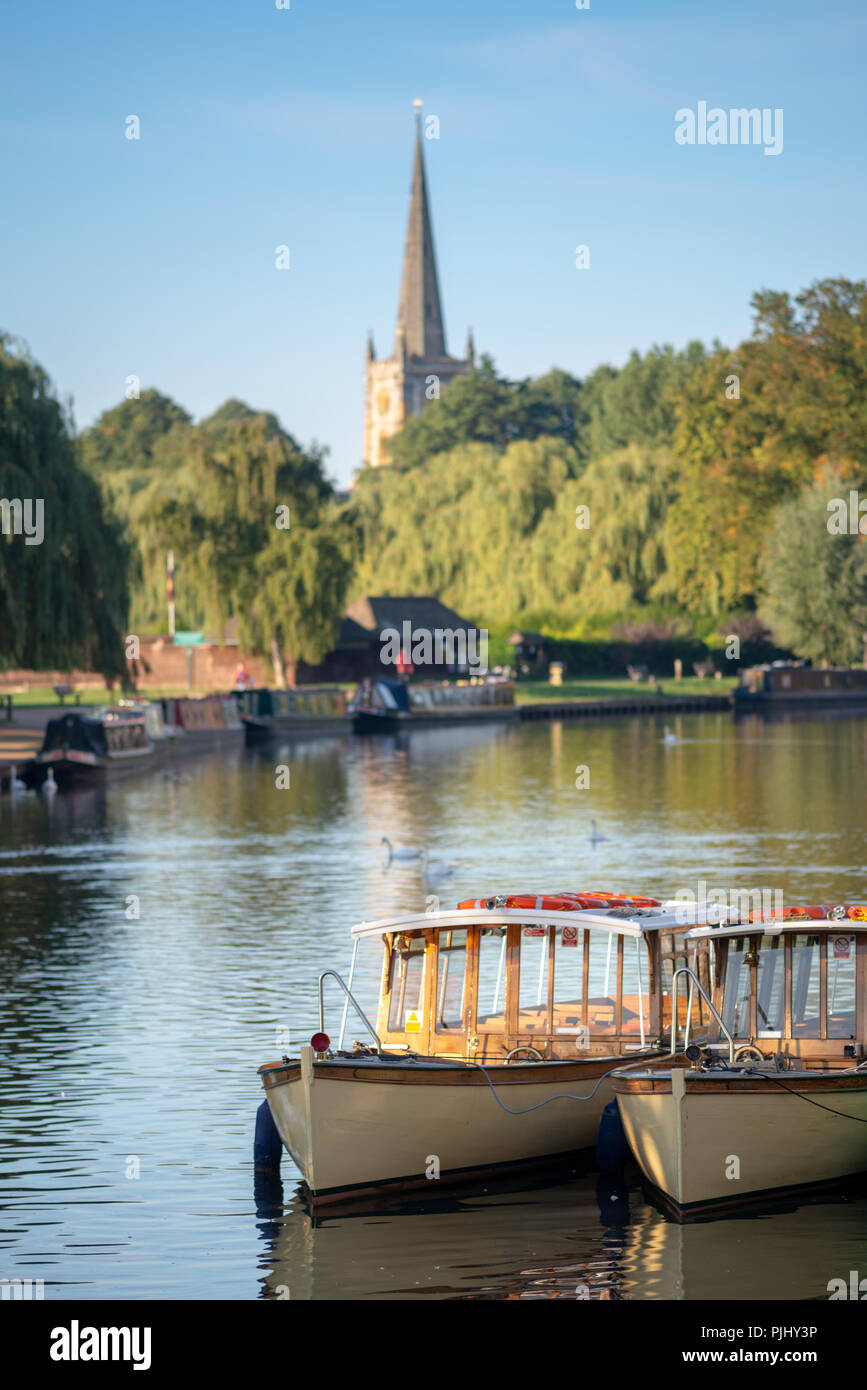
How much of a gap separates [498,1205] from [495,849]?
2648 centimetres

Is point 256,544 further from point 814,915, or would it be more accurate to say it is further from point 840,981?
point 840,981

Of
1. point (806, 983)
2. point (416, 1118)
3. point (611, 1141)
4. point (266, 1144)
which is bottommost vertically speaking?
point (266, 1144)

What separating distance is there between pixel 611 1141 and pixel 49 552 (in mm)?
44435

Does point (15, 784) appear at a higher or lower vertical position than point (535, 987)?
lower

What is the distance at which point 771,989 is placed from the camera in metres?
19.0

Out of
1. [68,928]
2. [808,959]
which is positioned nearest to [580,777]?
[68,928]

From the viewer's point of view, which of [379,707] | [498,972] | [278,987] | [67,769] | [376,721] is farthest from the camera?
[379,707]

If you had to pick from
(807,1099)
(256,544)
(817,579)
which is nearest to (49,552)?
(256,544)

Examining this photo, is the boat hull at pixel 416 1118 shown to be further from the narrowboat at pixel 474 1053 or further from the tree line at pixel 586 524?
the tree line at pixel 586 524

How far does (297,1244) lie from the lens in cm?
1648

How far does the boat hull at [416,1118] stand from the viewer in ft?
55.7

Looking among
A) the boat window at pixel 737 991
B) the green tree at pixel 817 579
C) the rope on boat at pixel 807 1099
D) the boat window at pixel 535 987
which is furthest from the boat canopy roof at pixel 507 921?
the green tree at pixel 817 579

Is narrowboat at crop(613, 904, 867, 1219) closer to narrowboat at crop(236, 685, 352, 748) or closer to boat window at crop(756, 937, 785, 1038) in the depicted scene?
boat window at crop(756, 937, 785, 1038)

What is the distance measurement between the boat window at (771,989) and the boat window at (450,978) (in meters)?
3.01
